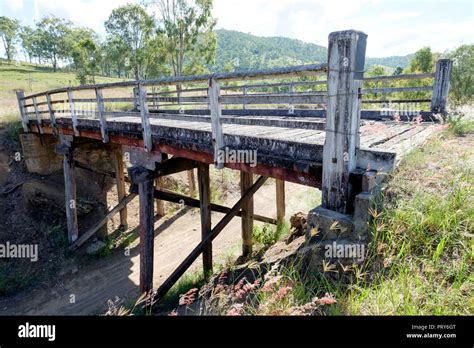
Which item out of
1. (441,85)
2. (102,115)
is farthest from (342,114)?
(102,115)

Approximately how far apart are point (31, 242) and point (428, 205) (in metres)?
9.91

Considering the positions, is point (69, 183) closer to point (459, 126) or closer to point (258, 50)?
point (459, 126)

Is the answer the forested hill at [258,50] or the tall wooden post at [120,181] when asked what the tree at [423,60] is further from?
the forested hill at [258,50]

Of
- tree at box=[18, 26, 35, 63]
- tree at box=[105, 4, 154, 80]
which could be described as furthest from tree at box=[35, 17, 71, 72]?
tree at box=[105, 4, 154, 80]

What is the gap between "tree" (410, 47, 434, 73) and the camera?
22.8 meters

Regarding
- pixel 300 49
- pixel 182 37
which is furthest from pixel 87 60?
pixel 300 49

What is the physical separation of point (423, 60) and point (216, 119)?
84.2 feet

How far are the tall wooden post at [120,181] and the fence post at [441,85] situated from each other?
8.25 metres

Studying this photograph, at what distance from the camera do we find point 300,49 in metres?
187

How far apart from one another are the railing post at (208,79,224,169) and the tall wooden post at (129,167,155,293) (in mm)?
1942

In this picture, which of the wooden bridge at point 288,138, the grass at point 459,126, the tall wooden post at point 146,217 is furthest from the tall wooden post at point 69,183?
the grass at point 459,126

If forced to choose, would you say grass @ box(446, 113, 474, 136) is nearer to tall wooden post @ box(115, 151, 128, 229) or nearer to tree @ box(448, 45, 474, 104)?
tall wooden post @ box(115, 151, 128, 229)

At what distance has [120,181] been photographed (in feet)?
31.4

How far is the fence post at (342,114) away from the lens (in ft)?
8.45
